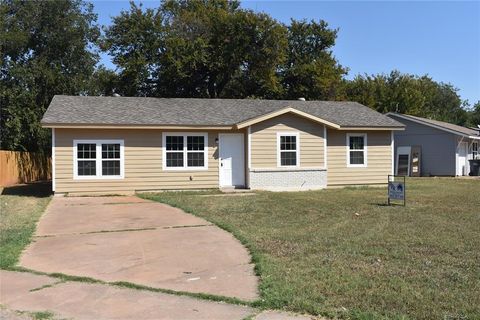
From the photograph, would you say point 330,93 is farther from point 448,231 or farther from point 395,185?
point 448,231

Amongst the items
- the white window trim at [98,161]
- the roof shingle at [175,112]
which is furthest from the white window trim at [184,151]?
the white window trim at [98,161]

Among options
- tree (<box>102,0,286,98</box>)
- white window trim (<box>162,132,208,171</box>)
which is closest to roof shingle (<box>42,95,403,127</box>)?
white window trim (<box>162,132,208,171</box>)

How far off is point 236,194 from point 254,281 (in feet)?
38.8

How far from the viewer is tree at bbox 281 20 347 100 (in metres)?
38.6

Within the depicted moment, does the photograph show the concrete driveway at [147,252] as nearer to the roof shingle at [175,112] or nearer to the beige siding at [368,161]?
the roof shingle at [175,112]

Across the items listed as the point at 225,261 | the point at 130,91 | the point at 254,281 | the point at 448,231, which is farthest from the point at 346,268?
the point at 130,91

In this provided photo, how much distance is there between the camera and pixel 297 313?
5242 millimetres

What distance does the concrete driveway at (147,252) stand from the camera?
22.0 ft

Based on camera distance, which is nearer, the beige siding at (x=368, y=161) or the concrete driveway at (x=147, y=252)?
the concrete driveway at (x=147, y=252)

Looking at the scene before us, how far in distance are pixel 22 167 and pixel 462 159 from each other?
26442mm

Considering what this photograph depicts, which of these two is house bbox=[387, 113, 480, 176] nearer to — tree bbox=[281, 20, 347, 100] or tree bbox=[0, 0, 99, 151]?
tree bbox=[281, 20, 347, 100]

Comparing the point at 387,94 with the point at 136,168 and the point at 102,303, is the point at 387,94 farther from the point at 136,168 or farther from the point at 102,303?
→ the point at 102,303

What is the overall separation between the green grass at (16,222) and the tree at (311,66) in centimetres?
2423

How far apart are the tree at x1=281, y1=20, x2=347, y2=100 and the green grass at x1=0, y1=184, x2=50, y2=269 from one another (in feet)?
79.5
